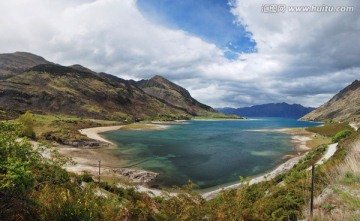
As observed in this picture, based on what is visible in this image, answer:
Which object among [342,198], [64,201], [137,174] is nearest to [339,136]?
[137,174]

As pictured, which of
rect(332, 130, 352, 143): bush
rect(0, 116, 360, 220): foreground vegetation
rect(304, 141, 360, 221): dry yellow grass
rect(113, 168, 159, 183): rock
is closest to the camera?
rect(0, 116, 360, 220): foreground vegetation

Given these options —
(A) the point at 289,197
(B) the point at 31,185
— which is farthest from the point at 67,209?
(A) the point at 289,197

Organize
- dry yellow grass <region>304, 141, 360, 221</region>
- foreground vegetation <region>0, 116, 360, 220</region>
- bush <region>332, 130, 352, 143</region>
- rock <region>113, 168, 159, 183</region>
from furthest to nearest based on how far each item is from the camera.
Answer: bush <region>332, 130, 352, 143</region>, rock <region>113, 168, 159, 183</region>, dry yellow grass <region>304, 141, 360, 221</region>, foreground vegetation <region>0, 116, 360, 220</region>

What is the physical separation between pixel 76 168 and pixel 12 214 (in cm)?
3721

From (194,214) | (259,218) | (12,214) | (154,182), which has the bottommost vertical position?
(154,182)

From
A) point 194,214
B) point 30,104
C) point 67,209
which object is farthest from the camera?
point 30,104

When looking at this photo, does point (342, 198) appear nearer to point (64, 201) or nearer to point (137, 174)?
point (64, 201)

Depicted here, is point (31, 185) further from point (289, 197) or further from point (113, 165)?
point (113, 165)

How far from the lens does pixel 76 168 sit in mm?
42375

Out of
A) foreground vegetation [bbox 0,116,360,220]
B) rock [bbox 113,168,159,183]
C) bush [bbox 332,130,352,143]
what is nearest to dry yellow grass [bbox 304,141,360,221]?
foreground vegetation [bbox 0,116,360,220]

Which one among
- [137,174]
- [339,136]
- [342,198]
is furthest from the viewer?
[339,136]

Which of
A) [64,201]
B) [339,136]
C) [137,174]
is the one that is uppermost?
[64,201]

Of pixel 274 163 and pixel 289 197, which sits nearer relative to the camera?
pixel 289 197

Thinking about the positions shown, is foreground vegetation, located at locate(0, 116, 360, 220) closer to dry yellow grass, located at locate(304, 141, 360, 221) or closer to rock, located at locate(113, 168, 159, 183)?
dry yellow grass, located at locate(304, 141, 360, 221)
